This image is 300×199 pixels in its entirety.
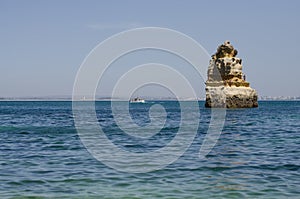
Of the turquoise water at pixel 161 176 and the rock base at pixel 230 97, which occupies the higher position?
the rock base at pixel 230 97

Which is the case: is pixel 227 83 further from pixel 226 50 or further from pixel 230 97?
pixel 226 50

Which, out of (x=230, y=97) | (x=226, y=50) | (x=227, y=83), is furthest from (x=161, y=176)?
(x=226, y=50)

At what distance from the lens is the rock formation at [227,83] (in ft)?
305

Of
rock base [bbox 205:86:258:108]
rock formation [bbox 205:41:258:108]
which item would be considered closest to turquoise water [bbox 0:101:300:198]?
rock base [bbox 205:86:258:108]

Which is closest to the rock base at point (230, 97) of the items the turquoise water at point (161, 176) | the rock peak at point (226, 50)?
the rock peak at point (226, 50)

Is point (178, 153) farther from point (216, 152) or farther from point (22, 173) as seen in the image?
point (22, 173)

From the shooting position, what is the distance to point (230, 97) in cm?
9206

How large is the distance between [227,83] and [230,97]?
12.6ft

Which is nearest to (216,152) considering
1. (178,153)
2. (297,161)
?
(178,153)

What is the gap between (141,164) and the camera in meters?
16.8

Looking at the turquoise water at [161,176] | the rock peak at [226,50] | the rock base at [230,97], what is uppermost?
the rock peak at [226,50]

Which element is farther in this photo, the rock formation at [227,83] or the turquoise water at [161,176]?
the rock formation at [227,83]

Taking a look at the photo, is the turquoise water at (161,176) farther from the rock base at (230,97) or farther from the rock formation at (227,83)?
the rock formation at (227,83)

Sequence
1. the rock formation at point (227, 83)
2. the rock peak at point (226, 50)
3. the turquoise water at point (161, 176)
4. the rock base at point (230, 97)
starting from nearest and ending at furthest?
the turquoise water at point (161, 176), the rock base at point (230, 97), the rock formation at point (227, 83), the rock peak at point (226, 50)
